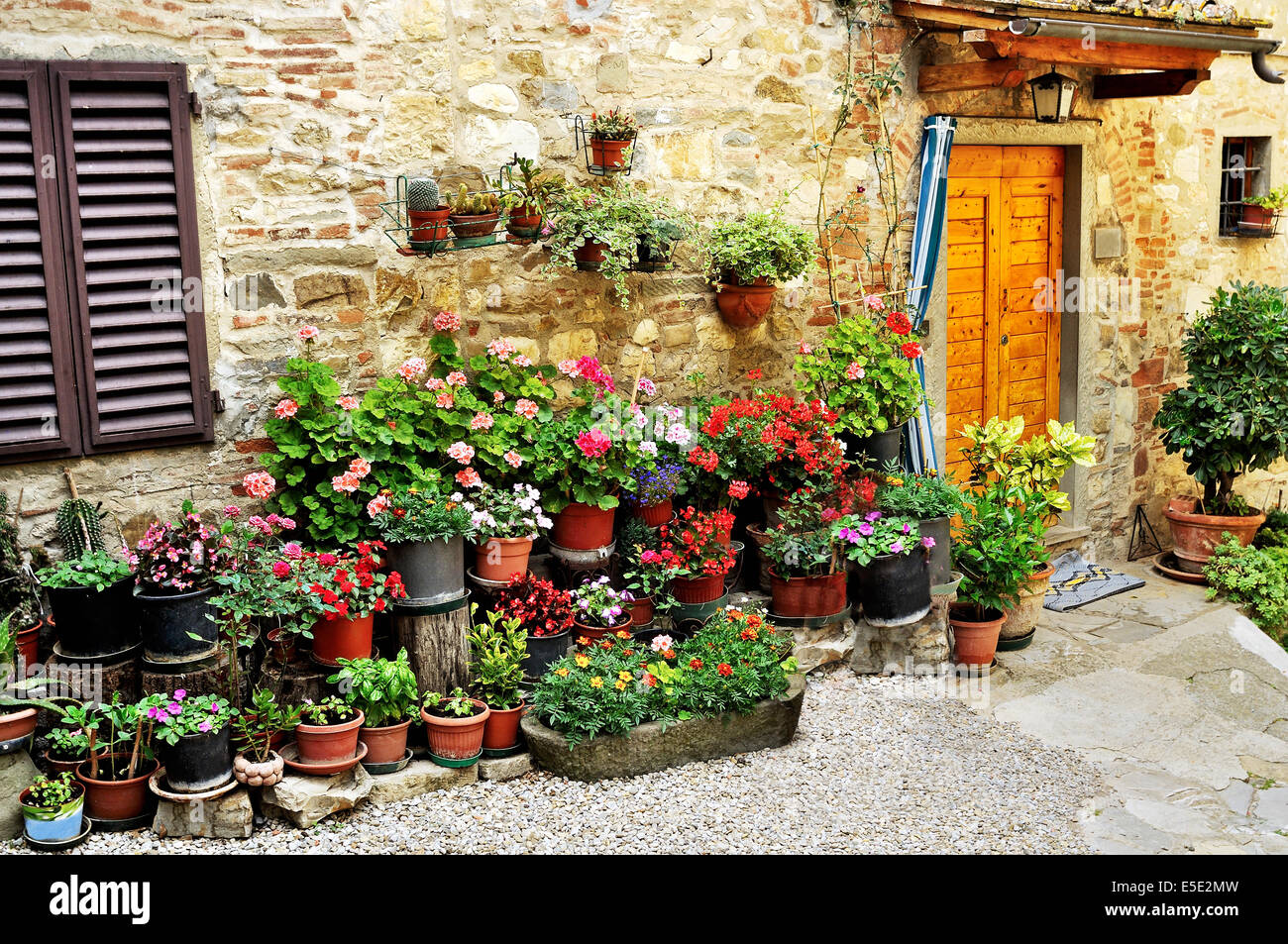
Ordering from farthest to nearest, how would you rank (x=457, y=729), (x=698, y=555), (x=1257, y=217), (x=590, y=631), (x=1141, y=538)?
(x=1257, y=217)
(x=1141, y=538)
(x=698, y=555)
(x=590, y=631)
(x=457, y=729)

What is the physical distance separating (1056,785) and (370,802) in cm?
269

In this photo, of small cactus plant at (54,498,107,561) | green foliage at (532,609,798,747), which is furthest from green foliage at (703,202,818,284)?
small cactus plant at (54,498,107,561)

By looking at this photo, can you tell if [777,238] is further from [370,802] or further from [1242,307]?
[1242,307]

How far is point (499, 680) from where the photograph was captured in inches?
180

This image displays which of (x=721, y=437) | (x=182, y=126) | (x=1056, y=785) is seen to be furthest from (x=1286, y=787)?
(x=182, y=126)

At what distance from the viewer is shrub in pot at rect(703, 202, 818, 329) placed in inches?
227

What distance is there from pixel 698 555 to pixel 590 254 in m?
1.46

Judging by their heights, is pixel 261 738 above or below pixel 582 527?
below

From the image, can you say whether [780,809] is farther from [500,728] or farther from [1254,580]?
[1254,580]

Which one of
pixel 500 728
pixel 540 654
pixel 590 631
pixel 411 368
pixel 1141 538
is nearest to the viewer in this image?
pixel 500 728

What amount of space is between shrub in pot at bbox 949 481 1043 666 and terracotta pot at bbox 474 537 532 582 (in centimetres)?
231

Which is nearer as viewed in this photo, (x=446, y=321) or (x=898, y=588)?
(x=446, y=321)

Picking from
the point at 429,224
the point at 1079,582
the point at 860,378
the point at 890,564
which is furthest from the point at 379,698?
the point at 1079,582

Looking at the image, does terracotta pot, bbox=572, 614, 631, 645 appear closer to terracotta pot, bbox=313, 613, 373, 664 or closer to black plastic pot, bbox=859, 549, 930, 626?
terracotta pot, bbox=313, 613, 373, 664
